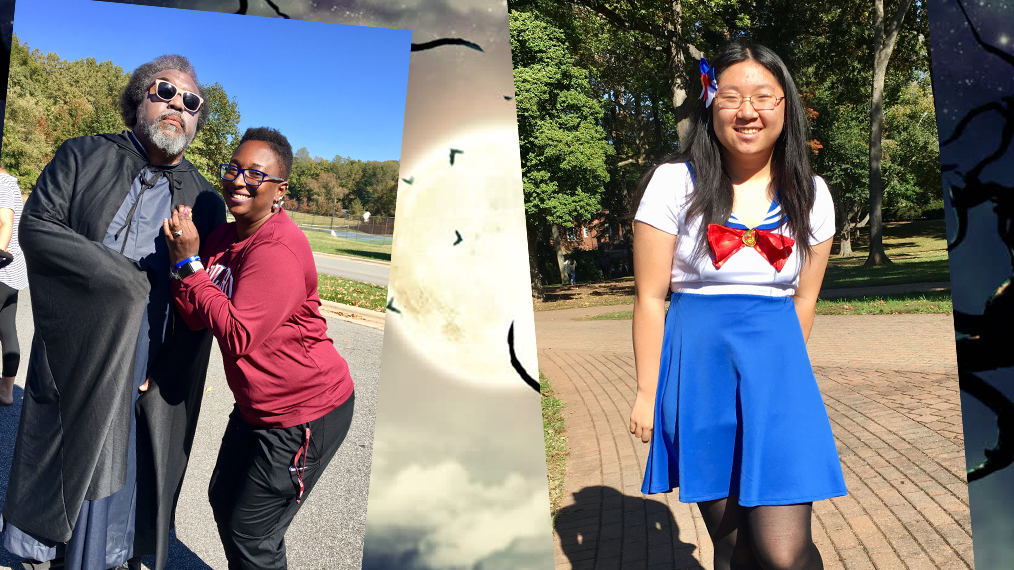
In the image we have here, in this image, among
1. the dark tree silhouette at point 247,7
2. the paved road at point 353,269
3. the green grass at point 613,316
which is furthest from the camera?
the green grass at point 613,316

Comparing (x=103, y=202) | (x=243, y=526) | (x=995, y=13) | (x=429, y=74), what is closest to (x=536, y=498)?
(x=243, y=526)

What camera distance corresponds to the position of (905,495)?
8.98 feet

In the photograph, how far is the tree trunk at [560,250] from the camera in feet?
19.7

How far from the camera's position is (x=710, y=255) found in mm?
1511

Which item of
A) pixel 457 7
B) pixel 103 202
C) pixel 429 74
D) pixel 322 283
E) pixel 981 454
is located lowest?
pixel 981 454

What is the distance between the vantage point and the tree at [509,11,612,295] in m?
5.04

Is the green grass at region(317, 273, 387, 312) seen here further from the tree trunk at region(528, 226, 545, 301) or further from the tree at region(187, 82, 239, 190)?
the tree trunk at region(528, 226, 545, 301)

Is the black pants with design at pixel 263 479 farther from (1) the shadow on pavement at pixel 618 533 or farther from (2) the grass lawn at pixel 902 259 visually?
(2) the grass lawn at pixel 902 259

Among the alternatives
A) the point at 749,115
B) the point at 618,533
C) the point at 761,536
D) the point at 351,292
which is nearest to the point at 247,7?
the point at 351,292

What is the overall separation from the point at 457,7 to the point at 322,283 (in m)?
1.01

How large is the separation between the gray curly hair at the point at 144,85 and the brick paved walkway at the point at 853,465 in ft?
6.66

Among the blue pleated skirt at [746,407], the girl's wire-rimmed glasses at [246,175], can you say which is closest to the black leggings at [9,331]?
the girl's wire-rimmed glasses at [246,175]

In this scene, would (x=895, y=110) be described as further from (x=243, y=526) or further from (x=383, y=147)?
(x=243, y=526)

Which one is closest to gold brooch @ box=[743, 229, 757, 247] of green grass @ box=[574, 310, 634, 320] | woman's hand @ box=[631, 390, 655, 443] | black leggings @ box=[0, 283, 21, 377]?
woman's hand @ box=[631, 390, 655, 443]
